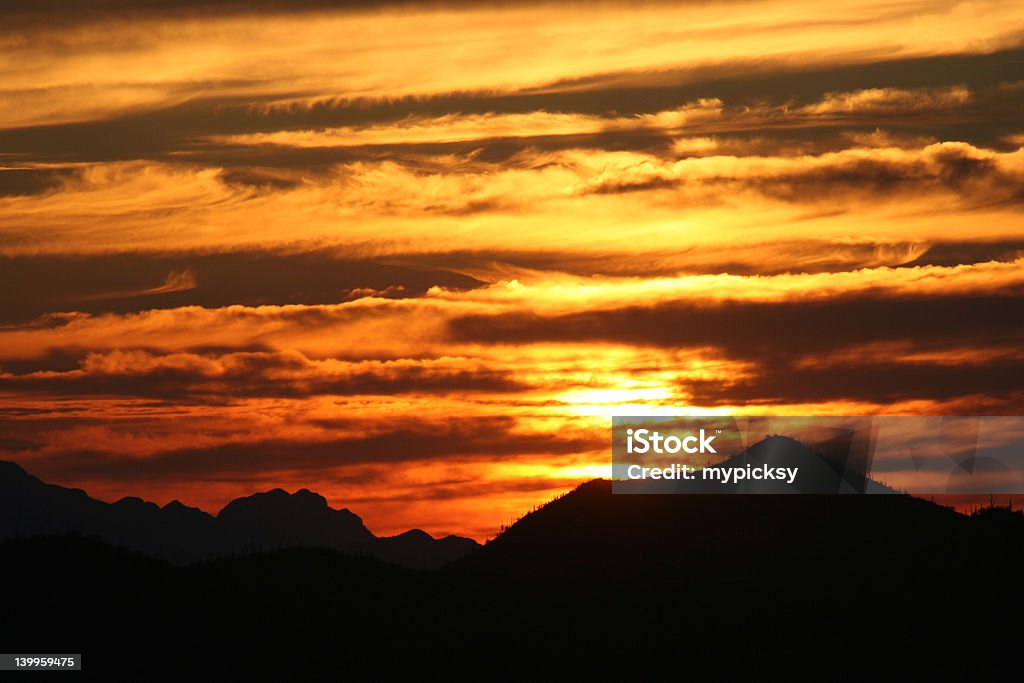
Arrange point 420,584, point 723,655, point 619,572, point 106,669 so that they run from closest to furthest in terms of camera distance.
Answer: point 106,669 < point 723,655 < point 420,584 < point 619,572

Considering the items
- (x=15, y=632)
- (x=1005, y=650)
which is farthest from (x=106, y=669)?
(x=1005, y=650)

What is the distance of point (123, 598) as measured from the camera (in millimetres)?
99312

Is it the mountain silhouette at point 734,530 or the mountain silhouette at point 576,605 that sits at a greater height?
the mountain silhouette at point 734,530

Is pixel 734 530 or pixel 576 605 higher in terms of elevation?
pixel 734 530

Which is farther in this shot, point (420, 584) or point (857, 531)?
point (857, 531)

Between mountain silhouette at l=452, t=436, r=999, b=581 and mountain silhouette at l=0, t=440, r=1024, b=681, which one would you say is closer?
mountain silhouette at l=0, t=440, r=1024, b=681

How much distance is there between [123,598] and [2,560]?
10.1 m

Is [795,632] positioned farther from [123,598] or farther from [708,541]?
[123,598]

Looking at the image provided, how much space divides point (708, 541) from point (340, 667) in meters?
44.0

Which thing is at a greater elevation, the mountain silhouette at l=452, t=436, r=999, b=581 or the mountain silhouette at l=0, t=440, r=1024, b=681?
the mountain silhouette at l=452, t=436, r=999, b=581

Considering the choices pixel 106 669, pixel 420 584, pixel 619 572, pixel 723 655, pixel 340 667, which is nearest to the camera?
pixel 106 669

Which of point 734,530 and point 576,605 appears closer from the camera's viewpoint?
point 576,605

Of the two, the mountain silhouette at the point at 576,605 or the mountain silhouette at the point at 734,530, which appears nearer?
the mountain silhouette at the point at 576,605

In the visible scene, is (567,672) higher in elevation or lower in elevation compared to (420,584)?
lower
